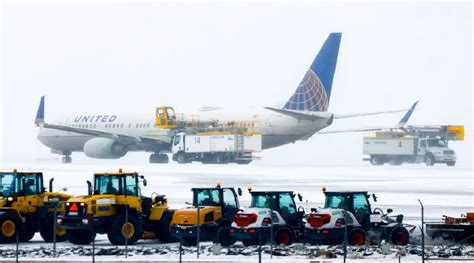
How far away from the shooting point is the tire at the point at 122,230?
89.8 ft

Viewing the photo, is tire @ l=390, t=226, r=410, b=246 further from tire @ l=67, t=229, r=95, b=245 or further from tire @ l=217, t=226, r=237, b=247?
tire @ l=67, t=229, r=95, b=245

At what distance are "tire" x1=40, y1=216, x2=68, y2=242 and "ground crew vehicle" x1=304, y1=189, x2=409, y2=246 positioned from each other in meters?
7.11

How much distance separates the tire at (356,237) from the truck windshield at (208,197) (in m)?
3.73

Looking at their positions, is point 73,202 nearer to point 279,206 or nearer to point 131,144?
point 279,206

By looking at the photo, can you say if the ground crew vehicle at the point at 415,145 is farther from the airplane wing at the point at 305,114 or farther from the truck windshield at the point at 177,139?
the truck windshield at the point at 177,139

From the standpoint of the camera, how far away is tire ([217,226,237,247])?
27109 millimetres

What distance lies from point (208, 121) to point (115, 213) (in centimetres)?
6194

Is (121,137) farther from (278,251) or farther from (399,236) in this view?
(278,251)

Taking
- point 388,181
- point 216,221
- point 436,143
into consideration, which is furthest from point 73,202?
point 436,143

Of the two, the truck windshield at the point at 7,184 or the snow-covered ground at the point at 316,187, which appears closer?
the truck windshield at the point at 7,184

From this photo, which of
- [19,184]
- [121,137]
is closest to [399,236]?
[19,184]

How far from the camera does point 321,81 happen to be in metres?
87.6

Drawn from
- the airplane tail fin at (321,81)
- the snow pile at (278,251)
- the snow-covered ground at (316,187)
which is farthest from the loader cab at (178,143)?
the snow pile at (278,251)

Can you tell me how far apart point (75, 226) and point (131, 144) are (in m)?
64.5
